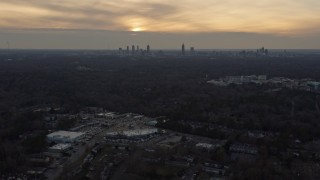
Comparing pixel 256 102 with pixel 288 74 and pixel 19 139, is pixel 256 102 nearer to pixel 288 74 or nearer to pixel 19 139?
pixel 19 139

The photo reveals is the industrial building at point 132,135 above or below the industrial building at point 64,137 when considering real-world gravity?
below

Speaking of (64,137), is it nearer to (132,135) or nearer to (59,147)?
(59,147)

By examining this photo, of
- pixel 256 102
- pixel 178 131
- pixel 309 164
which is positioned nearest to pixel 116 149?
pixel 178 131

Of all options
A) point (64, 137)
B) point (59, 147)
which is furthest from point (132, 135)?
point (59, 147)

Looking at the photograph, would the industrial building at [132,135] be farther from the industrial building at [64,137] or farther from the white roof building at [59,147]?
the white roof building at [59,147]

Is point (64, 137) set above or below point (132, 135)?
above

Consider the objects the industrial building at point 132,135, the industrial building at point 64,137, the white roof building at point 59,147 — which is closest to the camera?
the white roof building at point 59,147

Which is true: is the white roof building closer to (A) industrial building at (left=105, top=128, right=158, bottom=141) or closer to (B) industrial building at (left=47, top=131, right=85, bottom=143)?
(B) industrial building at (left=47, top=131, right=85, bottom=143)

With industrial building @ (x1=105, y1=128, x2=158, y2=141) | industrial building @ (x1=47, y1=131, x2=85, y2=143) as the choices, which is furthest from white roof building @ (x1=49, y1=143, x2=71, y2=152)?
industrial building @ (x1=105, y1=128, x2=158, y2=141)

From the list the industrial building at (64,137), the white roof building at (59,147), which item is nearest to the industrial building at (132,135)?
the industrial building at (64,137)
